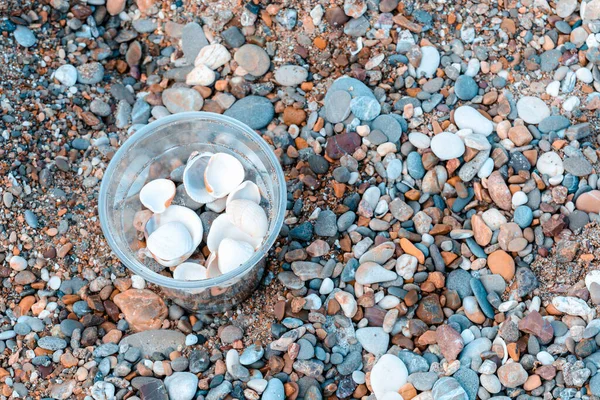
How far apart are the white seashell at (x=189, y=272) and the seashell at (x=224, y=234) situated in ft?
0.18

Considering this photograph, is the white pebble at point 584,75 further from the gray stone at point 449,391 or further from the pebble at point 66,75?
the pebble at point 66,75

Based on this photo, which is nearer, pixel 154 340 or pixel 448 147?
pixel 154 340

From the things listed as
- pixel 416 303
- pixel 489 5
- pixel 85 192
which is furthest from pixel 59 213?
pixel 489 5

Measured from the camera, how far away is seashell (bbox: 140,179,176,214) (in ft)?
5.75

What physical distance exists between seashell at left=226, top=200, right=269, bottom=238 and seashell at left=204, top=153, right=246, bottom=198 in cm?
6

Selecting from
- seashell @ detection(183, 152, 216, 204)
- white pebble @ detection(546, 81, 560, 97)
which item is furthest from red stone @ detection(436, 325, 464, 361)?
white pebble @ detection(546, 81, 560, 97)

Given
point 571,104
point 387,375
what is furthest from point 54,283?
point 571,104

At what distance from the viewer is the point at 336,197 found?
1851 millimetres

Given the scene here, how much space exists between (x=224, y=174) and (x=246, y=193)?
0.07 metres

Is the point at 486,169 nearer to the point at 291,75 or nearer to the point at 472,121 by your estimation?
the point at 472,121

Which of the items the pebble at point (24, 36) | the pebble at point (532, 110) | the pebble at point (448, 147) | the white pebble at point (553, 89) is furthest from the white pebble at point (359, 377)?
the pebble at point (24, 36)

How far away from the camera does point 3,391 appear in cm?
167

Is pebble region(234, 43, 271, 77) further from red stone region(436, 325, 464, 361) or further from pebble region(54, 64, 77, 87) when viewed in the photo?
red stone region(436, 325, 464, 361)

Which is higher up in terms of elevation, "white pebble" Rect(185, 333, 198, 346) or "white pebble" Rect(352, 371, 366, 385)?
"white pebble" Rect(352, 371, 366, 385)
